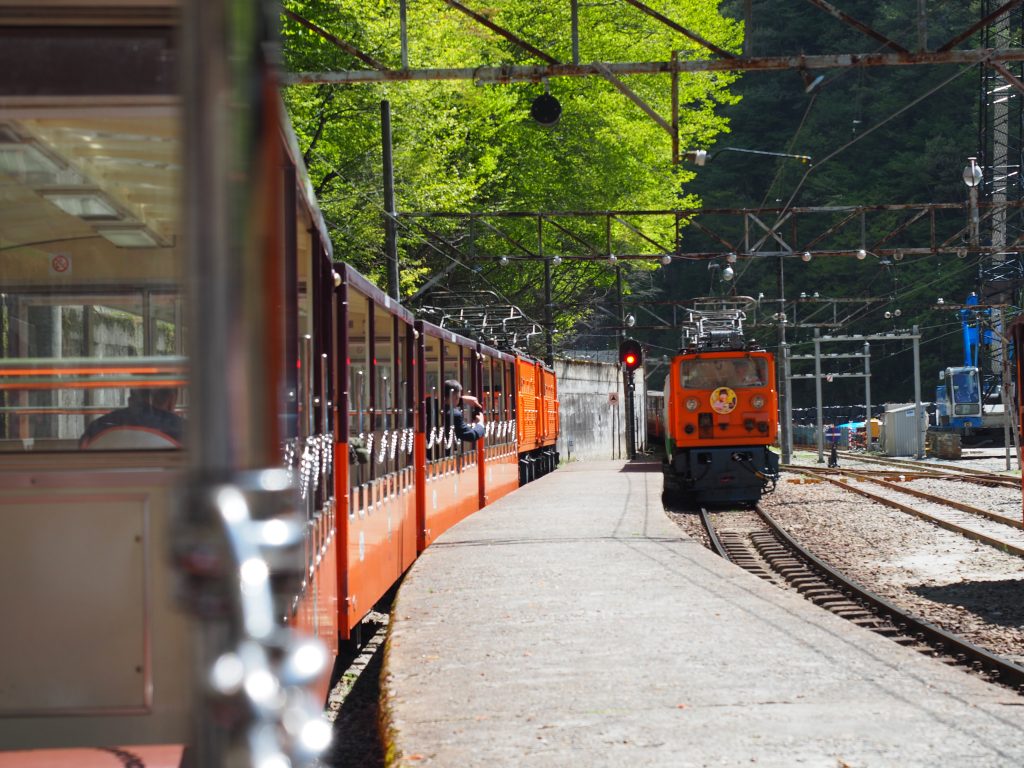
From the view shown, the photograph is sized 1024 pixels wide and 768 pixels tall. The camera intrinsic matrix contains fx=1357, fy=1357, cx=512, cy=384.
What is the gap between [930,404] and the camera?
56.5 metres

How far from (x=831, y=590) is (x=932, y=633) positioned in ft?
9.73

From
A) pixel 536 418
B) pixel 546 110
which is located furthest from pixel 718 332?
pixel 546 110

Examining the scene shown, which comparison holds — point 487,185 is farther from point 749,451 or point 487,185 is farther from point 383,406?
point 383,406

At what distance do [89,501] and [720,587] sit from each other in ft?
23.4

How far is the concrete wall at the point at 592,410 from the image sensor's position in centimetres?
4319

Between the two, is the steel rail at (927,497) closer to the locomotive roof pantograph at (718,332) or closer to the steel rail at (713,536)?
the steel rail at (713,536)

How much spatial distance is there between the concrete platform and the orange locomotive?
36.3 ft

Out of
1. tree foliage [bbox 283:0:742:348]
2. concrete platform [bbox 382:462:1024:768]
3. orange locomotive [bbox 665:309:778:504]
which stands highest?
tree foliage [bbox 283:0:742:348]

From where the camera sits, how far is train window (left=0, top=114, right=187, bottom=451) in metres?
3.79

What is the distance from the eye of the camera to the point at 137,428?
12.9ft

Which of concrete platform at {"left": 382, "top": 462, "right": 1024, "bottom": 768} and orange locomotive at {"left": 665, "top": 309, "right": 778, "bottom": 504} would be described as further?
orange locomotive at {"left": 665, "top": 309, "right": 778, "bottom": 504}

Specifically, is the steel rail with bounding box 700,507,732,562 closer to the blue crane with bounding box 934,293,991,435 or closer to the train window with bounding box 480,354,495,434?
the train window with bounding box 480,354,495,434

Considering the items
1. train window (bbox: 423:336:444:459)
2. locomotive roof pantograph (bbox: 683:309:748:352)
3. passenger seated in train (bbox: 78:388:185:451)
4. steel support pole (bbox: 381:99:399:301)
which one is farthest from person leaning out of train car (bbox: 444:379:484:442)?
passenger seated in train (bbox: 78:388:185:451)

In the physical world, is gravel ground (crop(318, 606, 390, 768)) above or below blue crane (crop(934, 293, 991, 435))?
below
